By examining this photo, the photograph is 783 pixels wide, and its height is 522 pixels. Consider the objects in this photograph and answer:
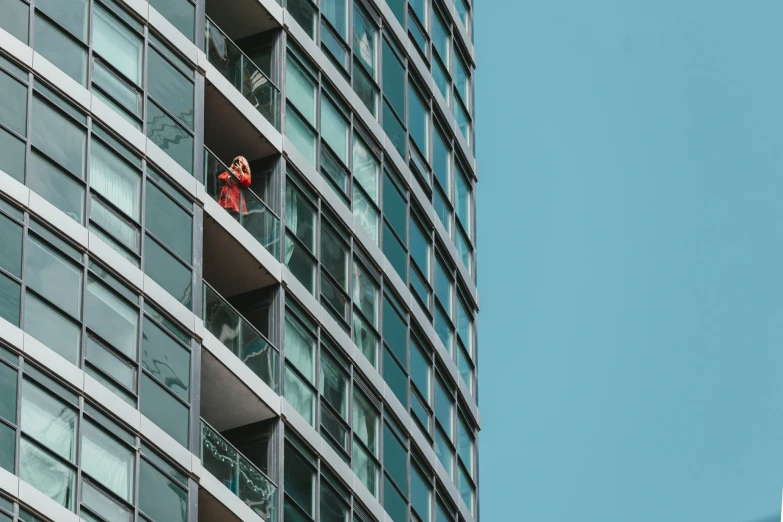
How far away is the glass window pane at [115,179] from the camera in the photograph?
36.8 metres

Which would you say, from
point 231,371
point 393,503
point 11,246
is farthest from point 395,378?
point 11,246

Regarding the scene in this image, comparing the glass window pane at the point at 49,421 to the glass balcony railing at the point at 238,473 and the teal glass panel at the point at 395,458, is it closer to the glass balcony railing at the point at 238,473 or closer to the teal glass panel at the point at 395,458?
the glass balcony railing at the point at 238,473

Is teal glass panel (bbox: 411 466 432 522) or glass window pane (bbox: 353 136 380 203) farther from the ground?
glass window pane (bbox: 353 136 380 203)

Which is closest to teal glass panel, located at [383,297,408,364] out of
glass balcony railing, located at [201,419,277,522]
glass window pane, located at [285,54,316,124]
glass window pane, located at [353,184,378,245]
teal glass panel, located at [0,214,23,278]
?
glass window pane, located at [353,184,378,245]

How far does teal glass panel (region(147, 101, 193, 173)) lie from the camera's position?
127 feet

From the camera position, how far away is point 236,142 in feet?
141

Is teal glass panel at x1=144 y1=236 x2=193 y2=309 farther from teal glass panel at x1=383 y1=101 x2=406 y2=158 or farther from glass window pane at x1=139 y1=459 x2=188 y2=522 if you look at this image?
teal glass panel at x1=383 y1=101 x2=406 y2=158

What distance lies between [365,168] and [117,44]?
9697 millimetres

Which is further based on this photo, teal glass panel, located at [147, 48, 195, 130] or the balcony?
the balcony

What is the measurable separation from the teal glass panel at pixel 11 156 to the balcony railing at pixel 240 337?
18.6ft

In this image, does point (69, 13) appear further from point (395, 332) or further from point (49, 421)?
point (395, 332)

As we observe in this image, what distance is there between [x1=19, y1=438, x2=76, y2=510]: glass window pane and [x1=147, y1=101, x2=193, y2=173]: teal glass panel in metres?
6.74

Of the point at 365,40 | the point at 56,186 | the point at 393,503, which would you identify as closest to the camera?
the point at 56,186

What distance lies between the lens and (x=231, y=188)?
41781mm
